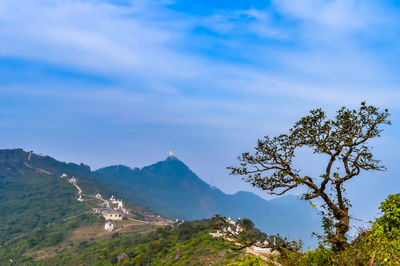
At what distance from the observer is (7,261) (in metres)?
88.2

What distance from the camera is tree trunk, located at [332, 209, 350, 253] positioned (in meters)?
12.0

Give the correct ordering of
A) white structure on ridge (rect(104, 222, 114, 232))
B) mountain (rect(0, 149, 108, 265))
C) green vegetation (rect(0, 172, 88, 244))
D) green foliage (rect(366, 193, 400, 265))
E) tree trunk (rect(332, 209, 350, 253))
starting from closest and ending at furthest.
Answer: green foliage (rect(366, 193, 400, 265)) < tree trunk (rect(332, 209, 350, 253)) < white structure on ridge (rect(104, 222, 114, 232)) < mountain (rect(0, 149, 108, 265)) < green vegetation (rect(0, 172, 88, 244))

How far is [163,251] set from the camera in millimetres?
58594

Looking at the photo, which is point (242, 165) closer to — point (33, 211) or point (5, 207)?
point (33, 211)

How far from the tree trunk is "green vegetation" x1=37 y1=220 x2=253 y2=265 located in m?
26.9

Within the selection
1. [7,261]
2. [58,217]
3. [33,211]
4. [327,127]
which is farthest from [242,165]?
[33,211]

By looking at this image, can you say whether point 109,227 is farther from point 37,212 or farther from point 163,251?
point 37,212

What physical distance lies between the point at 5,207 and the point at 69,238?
7910 centimetres

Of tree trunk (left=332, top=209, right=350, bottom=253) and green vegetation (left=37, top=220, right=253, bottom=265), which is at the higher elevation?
tree trunk (left=332, top=209, right=350, bottom=253)

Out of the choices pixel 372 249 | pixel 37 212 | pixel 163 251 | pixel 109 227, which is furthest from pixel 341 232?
pixel 37 212

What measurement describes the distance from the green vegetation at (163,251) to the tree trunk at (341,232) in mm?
26903

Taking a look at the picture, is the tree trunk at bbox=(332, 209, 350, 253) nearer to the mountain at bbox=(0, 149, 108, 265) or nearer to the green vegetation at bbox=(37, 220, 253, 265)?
the green vegetation at bbox=(37, 220, 253, 265)

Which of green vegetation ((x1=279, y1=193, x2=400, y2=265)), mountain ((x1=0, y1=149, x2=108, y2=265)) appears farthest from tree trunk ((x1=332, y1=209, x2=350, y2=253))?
mountain ((x1=0, y1=149, x2=108, y2=265))

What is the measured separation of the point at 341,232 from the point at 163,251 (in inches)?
2007
